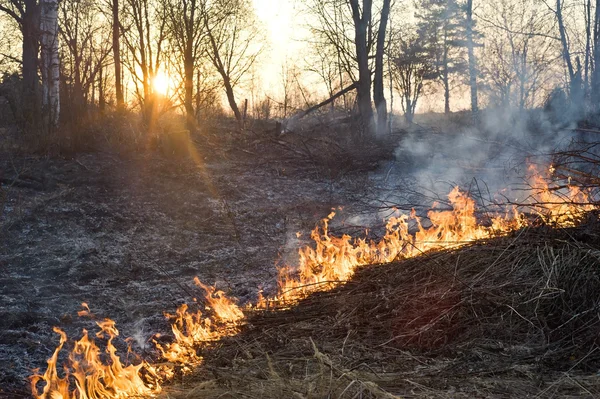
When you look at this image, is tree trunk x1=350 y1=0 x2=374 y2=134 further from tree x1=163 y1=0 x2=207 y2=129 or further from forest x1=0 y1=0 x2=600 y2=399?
tree x1=163 y1=0 x2=207 y2=129

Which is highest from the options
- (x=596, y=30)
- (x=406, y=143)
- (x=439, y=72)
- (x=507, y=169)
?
(x=439, y=72)

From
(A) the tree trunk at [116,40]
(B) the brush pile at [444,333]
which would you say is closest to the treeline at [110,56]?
(A) the tree trunk at [116,40]

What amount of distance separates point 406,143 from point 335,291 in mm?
9250

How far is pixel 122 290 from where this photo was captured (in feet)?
21.2

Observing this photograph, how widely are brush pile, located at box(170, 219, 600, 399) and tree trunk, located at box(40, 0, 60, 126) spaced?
29.2 feet

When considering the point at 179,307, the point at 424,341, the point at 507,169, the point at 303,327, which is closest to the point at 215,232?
the point at 179,307

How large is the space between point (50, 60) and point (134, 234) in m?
5.53

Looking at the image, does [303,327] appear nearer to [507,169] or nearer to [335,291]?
[335,291]

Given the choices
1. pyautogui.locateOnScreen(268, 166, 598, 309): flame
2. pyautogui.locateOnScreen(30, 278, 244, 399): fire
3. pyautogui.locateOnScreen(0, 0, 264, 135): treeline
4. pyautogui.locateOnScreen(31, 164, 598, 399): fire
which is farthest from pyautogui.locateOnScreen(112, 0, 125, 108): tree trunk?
pyautogui.locateOnScreen(30, 278, 244, 399): fire

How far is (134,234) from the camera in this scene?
28.2ft

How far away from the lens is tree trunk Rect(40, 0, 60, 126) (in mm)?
11789

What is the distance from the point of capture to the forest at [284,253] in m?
3.57

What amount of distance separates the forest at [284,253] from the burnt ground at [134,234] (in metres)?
0.04

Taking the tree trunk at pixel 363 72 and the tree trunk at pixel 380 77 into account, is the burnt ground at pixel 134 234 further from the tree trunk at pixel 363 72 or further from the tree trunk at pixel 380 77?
the tree trunk at pixel 363 72
